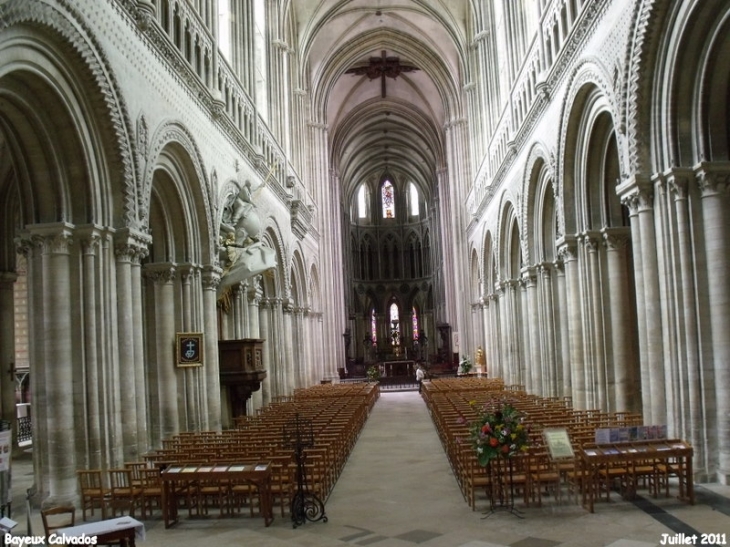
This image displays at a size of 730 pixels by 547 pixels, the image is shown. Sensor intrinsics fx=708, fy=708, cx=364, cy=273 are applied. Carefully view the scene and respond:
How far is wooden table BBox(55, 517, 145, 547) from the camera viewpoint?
6.26 m

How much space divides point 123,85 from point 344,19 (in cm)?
2961

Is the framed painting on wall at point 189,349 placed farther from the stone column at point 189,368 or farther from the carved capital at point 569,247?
the carved capital at point 569,247

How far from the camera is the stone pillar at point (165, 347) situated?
16.1m

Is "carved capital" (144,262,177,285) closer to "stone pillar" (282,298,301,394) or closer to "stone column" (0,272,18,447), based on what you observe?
"stone column" (0,272,18,447)

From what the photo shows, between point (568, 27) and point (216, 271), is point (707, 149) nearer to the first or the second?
point (568, 27)

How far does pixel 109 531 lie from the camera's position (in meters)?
6.36

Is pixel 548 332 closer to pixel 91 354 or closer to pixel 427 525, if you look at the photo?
pixel 427 525

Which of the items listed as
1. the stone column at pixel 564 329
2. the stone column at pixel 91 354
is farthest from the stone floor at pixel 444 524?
the stone column at pixel 564 329

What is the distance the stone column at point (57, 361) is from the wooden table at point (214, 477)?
2.53 m

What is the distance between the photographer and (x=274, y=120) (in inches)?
1176

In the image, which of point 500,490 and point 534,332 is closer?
point 500,490

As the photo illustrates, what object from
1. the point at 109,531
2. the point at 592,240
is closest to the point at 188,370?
the point at 592,240

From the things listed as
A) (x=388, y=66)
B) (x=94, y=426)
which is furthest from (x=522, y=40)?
(x=388, y=66)

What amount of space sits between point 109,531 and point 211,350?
1163 cm
